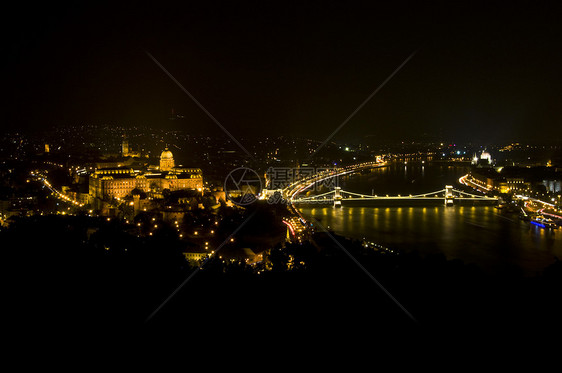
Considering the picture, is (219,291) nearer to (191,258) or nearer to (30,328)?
(30,328)

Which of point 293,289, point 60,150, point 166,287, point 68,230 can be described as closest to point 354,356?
point 293,289

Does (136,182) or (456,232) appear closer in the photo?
(456,232)

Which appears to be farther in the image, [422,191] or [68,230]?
[422,191]

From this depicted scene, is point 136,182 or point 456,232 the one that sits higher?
point 136,182

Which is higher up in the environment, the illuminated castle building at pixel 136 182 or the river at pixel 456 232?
the illuminated castle building at pixel 136 182
